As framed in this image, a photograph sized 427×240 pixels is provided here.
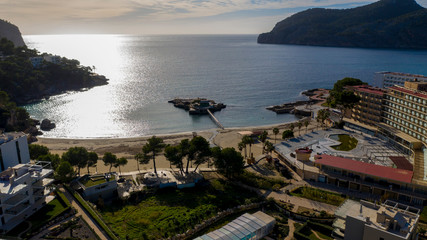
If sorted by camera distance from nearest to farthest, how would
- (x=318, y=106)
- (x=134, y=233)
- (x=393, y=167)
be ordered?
1. (x=134, y=233)
2. (x=393, y=167)
3. (x=318, y=106)

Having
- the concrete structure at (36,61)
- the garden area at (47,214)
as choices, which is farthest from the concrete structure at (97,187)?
the concrete structure at (36,61)

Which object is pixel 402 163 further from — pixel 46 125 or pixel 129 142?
pixel 46 125

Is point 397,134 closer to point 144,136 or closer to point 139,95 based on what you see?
point 144,136

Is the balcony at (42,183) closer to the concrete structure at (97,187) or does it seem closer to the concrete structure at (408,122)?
the concrete structure at (97,187)

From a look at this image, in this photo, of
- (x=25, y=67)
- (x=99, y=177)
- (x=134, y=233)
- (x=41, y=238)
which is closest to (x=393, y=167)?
(x=134, y=233)

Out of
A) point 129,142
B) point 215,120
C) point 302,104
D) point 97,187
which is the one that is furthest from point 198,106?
point 97,187

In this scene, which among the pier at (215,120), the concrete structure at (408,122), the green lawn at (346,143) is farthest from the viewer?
the pier at (215,120)

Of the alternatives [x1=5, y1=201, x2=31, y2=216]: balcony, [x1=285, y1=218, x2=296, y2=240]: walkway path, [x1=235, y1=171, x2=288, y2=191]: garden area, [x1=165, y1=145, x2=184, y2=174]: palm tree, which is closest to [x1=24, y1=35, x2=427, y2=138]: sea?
[x1=165, y1=145, x2=184, y2=174]: palm tree
